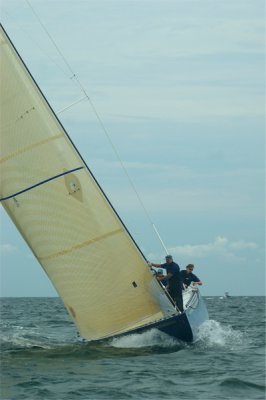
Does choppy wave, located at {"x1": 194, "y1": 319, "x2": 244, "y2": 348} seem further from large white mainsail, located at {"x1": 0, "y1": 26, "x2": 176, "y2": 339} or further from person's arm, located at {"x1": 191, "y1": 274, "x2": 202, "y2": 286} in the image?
large white mainsail, located at {"x1": 0, "y1": 26, "x2": 176, "y2": 339}

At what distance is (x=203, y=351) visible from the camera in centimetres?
1675

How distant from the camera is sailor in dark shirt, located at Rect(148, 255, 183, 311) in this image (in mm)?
17125

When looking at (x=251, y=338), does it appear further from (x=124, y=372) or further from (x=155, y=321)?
(x=124, y=372)

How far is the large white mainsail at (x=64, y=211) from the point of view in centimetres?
1645

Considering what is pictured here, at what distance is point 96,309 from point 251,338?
15.6 ft

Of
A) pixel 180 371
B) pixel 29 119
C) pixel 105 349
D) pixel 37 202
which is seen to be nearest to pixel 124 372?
pixel 180 371

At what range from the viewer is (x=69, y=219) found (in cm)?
1648

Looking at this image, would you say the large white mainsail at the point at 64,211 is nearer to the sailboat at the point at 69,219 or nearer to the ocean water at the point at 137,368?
the sailboat at the point at 69,219

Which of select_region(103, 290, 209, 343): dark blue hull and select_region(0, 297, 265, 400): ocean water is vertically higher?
select_region(103, 290, 209, 343): dark blue hull

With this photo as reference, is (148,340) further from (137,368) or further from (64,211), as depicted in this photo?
(64,211)

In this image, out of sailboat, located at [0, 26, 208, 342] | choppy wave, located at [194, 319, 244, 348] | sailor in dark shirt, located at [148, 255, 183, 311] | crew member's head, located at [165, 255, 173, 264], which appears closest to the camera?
sailboat, located at [0, 26, 208, 342]

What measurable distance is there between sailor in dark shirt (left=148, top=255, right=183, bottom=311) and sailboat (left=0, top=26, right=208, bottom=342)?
0.88 ft

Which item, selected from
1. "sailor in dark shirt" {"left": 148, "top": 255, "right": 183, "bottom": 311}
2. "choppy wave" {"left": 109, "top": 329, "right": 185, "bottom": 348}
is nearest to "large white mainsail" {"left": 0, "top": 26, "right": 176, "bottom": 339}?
"choppy wave" {"left": 109, "top": 329, "right": 185, "bottom": 348}

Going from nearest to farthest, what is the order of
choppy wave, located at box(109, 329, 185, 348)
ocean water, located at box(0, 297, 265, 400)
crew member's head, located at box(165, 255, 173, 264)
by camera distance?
ocean water, located at box(0, 297, 265, 400) < choppy wave, located at box(109, 329, 185, 348) < crew member's head, located at box(165, 255, 173, 264)
